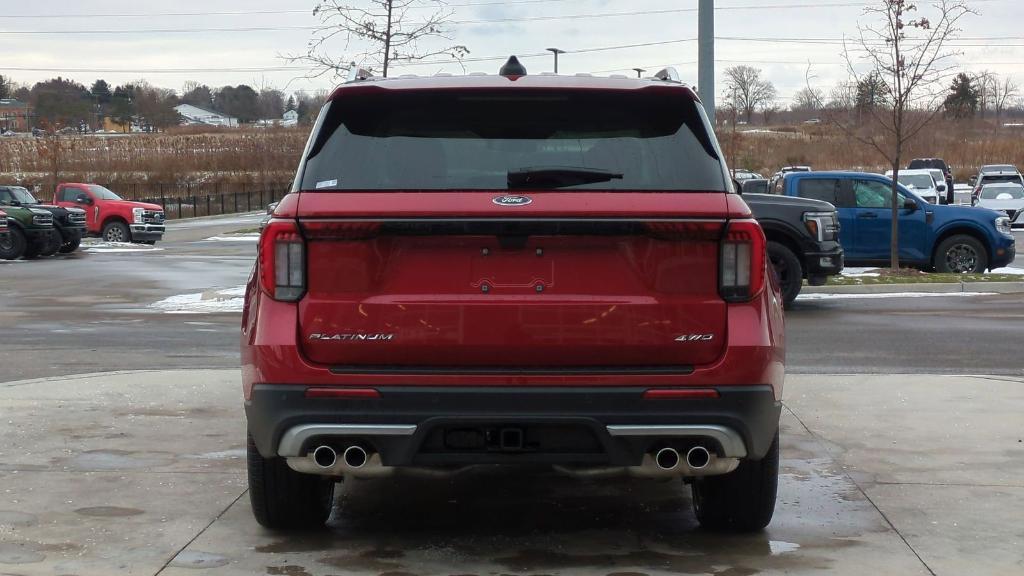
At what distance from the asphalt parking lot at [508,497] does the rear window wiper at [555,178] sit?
4.83ft

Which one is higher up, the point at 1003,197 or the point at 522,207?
the point at 522,207

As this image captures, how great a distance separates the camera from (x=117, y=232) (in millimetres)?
35625

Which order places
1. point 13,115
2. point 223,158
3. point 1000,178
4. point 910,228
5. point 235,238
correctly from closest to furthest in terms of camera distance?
1. point 910,228
2. point 235,238
3. point 1000,178
4. point 223,158
5. point 13,115

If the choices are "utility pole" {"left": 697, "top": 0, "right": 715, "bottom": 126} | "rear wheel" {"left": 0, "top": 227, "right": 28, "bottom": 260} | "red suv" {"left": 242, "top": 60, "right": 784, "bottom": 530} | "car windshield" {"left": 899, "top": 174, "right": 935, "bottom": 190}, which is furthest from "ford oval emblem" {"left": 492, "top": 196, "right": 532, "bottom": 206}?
"car windshield" {"left": 899, "top": 174, "right": 935, "bottom": 190}

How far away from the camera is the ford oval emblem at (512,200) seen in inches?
177

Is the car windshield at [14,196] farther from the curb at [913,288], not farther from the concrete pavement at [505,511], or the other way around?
the concrete pavement at [505,511]

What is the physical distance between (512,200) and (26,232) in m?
26.6

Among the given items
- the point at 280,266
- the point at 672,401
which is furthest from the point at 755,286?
the point at 280,266

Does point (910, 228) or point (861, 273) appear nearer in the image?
point (910, 228)

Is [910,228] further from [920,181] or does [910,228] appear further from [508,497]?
[920,181]

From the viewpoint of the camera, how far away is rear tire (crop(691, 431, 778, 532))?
516 centimetres

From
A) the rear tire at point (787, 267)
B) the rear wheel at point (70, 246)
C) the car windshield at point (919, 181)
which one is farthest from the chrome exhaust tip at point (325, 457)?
the car windshield at point (919, 181)

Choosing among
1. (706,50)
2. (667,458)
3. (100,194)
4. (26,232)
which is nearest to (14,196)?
(26,232)

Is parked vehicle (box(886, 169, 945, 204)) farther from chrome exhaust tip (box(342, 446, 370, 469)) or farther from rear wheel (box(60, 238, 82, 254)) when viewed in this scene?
chrome exhaust tip (box(342, 446, 370, 469))
